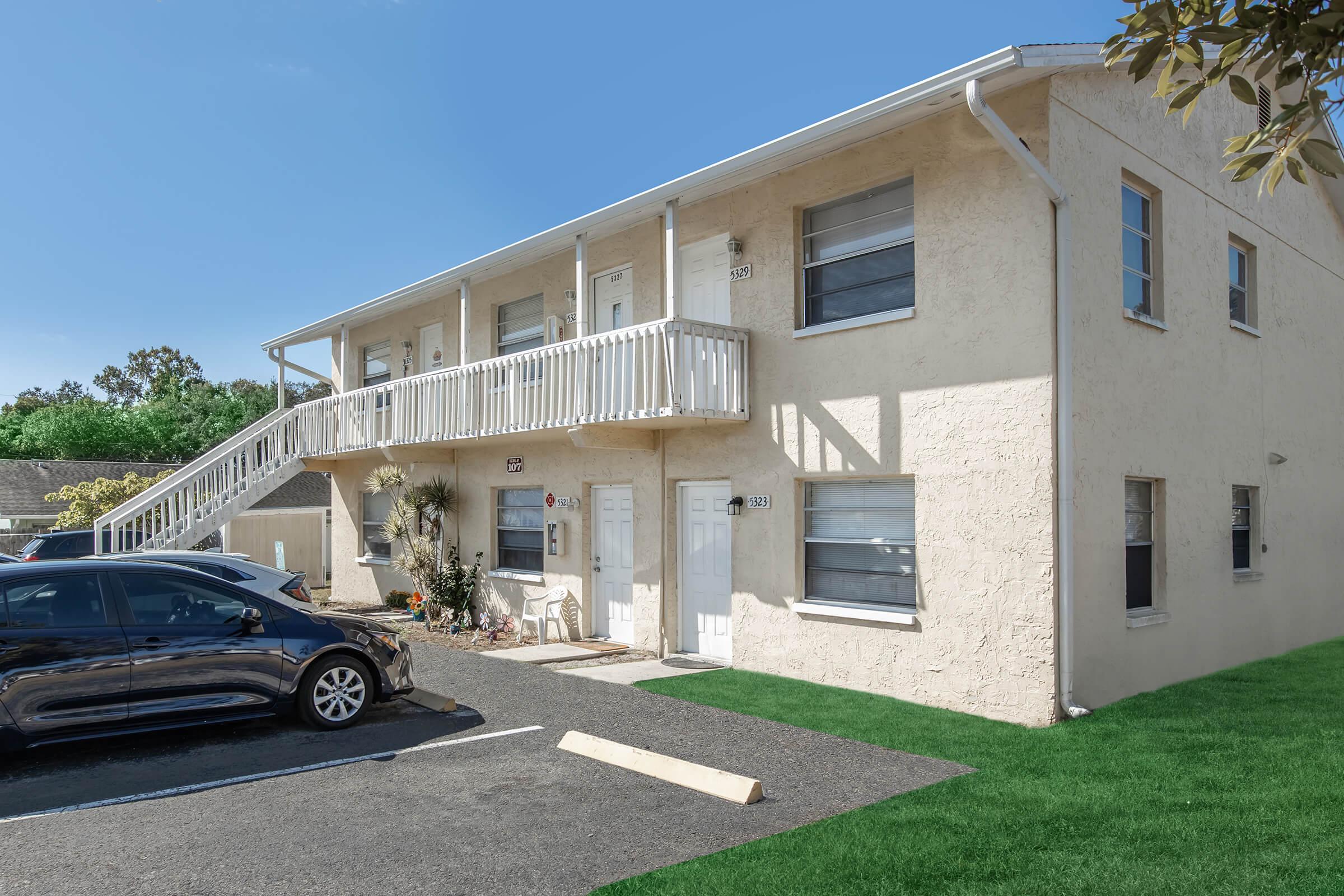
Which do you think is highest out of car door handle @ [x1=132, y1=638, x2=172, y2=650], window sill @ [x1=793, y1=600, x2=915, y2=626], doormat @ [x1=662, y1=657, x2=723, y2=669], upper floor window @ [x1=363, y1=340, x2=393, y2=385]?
upper floor window @ [x1=363, y1=340, x2=393, y2=385]

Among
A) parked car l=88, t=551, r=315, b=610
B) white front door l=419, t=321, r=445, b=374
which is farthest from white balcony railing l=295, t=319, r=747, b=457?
parked car l=88, t=551, r=315, b=610

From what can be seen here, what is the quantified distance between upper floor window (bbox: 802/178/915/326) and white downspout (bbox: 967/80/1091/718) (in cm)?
147

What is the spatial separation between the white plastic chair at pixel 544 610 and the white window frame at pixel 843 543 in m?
4.29

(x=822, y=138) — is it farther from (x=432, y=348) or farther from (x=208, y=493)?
(x=208, y=493)

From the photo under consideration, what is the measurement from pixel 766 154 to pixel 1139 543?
5532mm

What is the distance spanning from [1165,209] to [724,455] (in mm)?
5597

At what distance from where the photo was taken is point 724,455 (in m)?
11.4

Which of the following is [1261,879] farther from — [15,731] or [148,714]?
[15,731]

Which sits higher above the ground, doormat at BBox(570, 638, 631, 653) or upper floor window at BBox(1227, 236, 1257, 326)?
upper floor window at BBox(1227, 236, 1257, 326)

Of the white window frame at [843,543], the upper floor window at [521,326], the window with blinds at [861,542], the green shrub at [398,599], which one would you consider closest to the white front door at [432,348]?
the upper floor window at [521,326]

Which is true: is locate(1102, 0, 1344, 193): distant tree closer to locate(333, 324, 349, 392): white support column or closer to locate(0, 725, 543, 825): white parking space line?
locate(0, 725, 543, 825): white parking space line

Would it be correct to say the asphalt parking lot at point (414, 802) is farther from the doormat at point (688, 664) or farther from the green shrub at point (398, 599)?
the green shrub at point (398, 599)

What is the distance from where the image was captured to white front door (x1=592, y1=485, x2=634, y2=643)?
13.0m

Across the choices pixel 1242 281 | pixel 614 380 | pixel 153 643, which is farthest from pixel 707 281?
pixel 153 643
